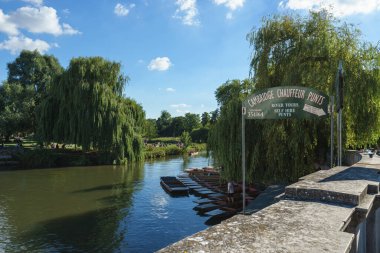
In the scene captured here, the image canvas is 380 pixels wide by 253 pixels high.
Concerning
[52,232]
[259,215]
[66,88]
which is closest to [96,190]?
[52,232]

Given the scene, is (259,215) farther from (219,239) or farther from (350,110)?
(350,110)

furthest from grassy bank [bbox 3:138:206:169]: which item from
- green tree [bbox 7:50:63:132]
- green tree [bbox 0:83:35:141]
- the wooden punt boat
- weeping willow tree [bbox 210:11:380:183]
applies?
weeping willow tree [bbox 210:11:380:183]

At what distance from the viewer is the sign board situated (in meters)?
10.6

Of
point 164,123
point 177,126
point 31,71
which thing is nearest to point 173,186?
point 31,71

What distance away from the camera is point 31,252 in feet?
39.2

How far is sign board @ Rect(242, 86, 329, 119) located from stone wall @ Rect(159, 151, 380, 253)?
4.63 metres

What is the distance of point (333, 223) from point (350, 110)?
434 inches

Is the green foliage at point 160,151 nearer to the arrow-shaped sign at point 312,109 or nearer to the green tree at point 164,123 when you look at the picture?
the arrow-shaped sign at point 312,109

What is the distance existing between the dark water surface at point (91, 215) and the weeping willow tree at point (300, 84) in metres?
4.25

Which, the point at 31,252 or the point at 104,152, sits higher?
the point at 104,152

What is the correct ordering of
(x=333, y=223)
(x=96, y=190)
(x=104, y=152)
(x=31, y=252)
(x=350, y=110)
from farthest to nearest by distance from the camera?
(x=104, y=152), (x=96, y=190), (x=350, y=110), (x=31, y=252), (x=333, y=223)

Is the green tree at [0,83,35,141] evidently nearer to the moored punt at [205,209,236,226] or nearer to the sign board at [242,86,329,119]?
the moored punt at [205,209,236,226]

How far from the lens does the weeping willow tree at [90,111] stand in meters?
33.9

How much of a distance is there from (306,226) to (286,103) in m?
7.26
